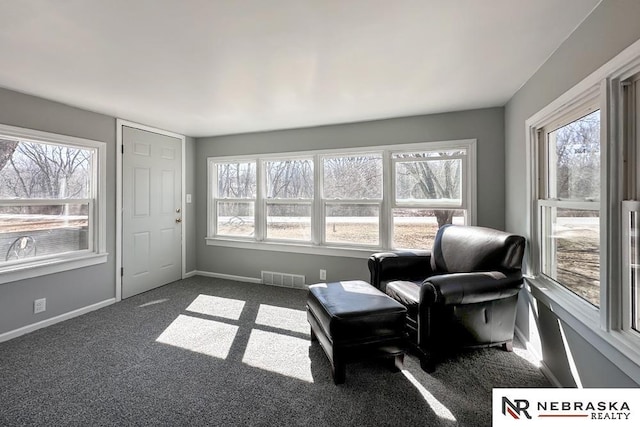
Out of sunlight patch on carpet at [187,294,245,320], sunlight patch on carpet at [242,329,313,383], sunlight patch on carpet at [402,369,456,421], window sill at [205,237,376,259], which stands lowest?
sunlight patch on carpet at [402,369,456,421]

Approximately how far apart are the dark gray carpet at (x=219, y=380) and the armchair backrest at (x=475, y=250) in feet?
2.31

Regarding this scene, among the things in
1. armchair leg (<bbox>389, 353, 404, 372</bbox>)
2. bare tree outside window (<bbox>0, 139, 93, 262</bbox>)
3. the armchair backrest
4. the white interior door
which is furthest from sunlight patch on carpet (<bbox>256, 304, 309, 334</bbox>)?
bare tree outside window (<bbox>0, 139, 93, 262</bbox>)

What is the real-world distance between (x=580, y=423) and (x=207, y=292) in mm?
3626

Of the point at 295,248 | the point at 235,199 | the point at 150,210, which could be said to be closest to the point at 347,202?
the point at 295,248

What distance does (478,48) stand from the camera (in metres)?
1.92

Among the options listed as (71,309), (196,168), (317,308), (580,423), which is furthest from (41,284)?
(580,423)

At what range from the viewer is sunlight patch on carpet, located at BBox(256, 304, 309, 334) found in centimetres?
279

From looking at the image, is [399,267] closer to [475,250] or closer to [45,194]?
[475,250]

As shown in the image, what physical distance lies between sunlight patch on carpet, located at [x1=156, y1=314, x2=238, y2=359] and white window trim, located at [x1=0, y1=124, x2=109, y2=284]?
1243 millimetres

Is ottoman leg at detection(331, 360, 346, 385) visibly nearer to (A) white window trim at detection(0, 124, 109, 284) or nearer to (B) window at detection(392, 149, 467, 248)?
(B) window at detection(392, 149, 467, 248)

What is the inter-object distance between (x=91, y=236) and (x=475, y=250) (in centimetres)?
397

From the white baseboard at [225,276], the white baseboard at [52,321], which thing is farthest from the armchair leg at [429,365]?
the white baseboard at [52,321]

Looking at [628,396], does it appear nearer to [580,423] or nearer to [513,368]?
[580,423]

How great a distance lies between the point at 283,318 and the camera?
Answer: 2986 mm
